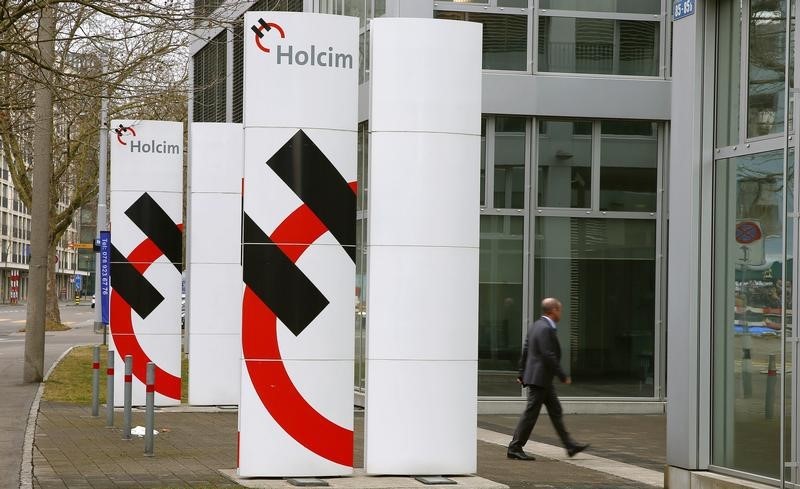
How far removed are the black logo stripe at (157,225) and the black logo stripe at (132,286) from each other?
48 cm

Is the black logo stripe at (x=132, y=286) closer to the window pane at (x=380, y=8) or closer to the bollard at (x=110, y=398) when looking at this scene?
Answer: the bollard at (x=110, y=398)

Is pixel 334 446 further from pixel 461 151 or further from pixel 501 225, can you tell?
pixel 501 225

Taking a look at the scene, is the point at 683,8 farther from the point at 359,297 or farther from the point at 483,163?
the point at 359,297

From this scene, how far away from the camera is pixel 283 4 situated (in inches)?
1033

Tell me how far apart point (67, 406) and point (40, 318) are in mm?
5375

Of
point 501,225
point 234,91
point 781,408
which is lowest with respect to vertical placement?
point 781,408

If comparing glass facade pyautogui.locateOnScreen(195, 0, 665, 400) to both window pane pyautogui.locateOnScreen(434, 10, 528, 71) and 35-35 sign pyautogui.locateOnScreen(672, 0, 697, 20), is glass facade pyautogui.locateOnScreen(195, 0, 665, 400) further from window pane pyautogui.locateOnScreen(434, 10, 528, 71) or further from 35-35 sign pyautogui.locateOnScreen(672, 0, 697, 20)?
35-35 sign pyautogui.locateOnScreen(672, 0, 697, 20)

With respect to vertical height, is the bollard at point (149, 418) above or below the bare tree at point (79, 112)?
below

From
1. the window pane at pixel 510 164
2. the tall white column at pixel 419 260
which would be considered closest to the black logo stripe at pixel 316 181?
the tall white column at pixel 419 260

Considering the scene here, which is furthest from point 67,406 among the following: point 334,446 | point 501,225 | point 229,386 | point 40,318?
point 334,446

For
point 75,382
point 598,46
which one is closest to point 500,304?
point 598,46

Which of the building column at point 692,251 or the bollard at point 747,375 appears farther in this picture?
the building column at point 692,251

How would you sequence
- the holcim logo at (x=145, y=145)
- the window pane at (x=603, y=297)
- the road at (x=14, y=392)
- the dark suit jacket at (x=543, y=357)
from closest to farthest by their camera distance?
the road at (x=14, y=392), the dark suit jacket at (x=543, y=357), the holcim logo at (x=145, y=145), the window pane at (x=603, y=297)

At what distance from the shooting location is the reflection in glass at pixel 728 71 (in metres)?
10.7
